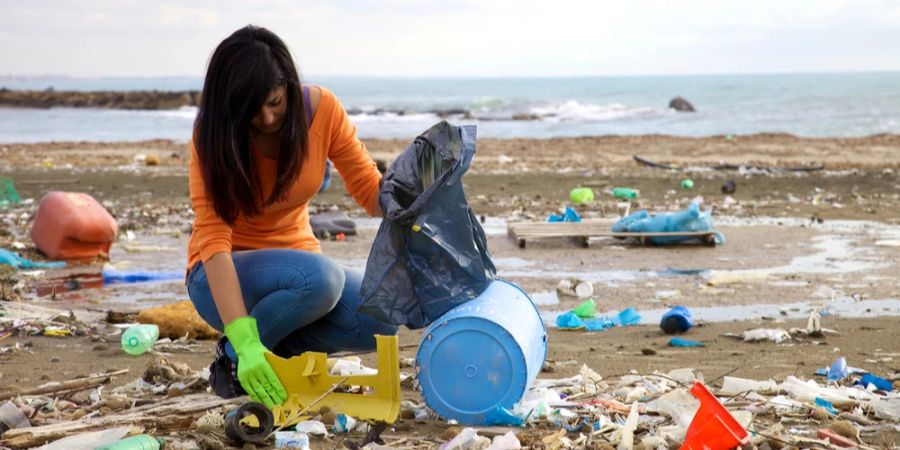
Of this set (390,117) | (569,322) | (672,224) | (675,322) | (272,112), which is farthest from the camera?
(390,117)

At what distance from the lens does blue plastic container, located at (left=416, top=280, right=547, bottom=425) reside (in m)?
3.78

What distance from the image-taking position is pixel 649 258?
30.2 feet

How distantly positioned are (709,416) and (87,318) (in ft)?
14.3

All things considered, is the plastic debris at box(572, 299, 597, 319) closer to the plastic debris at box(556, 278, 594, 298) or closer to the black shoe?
the plastic debris at box(556, 278, 594, 298)

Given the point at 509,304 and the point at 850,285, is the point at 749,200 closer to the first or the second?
the point at 850,285

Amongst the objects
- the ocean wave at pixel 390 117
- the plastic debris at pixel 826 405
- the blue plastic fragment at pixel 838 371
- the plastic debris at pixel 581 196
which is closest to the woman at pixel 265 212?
the plastic debris at pixel 826 405

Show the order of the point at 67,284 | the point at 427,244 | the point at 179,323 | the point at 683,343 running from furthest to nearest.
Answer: the point at 67,284
the point at 179,323
the point at 683,343
the point at 427,244

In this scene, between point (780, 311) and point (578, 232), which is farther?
point (578, 232)

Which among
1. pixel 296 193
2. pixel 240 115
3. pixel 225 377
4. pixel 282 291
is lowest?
pixel 225 377

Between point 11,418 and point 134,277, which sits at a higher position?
point 11,418

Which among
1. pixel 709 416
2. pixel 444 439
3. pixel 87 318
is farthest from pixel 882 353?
pixel 87 318

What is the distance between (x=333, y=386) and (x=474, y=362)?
52 centimetres

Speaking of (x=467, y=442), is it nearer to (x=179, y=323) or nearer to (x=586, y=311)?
(x=179, y=323)

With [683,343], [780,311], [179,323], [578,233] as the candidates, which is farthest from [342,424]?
[578,233]
